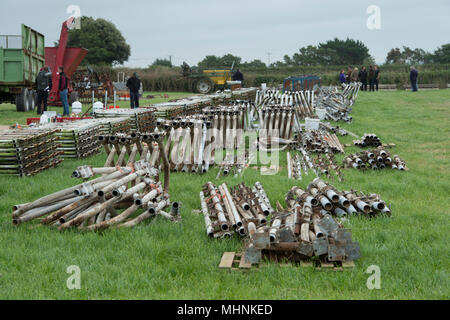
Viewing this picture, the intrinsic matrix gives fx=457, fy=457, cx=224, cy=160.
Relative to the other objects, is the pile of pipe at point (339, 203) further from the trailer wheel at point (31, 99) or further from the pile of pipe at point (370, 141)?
the trailer wheel at point (31, 99)

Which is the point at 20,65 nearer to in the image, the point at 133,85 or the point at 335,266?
the point at 133,85

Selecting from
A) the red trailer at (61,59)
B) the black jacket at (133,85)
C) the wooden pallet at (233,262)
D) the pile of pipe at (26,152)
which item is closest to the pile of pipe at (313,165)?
the wooden pallet at (233,262)

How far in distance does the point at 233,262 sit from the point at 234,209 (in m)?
1.35

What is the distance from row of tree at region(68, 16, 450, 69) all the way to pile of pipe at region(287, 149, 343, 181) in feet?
157

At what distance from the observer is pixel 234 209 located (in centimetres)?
619

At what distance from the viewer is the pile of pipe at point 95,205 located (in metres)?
5.85

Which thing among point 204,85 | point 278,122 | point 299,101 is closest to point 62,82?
point 278,122

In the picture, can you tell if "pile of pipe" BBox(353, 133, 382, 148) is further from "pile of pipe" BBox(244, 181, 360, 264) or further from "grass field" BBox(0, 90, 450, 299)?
"pile of pipe" BBox(244, 181, 360, 264)

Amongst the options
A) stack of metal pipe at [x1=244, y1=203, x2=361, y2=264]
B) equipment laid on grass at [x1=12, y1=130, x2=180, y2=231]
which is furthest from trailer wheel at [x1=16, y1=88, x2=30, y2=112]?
stack of metal pipe at [x1=244, y1=203, x2=361, y2=264]

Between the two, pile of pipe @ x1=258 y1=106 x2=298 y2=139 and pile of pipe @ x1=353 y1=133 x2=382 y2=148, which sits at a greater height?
pile of pipe @ x1=258 y1=106 x2=298 y2=139

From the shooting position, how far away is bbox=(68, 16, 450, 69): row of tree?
210ft

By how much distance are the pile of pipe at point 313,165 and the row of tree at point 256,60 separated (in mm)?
48001
